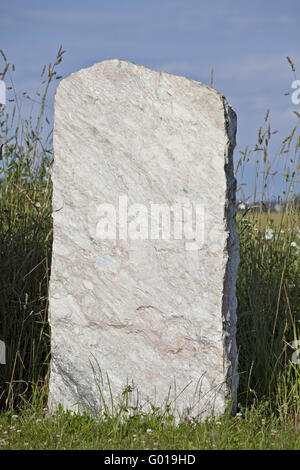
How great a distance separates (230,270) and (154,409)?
2.69 feet

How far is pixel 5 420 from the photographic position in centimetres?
326

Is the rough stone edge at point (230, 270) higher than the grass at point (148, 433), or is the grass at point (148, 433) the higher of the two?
the rough stone edge at point (230, 270)

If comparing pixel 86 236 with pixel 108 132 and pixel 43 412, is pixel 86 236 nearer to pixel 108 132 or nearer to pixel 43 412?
pixel 108 132

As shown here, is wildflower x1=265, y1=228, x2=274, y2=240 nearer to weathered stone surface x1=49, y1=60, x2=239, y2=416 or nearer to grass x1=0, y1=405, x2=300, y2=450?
weathered stone surface x1=49, y1=60, x2=239, y2=416

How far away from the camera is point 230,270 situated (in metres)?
2.97

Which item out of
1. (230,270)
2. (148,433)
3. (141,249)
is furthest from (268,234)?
(148,433)

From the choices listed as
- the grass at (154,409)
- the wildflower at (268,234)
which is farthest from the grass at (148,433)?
the wildflower at (268,234)

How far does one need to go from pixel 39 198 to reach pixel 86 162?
1264 mm

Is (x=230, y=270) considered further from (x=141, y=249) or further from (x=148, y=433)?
(x=148, y=433)

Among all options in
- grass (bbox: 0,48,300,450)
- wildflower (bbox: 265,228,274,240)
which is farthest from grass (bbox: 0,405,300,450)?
wildflower (bbox: 265,228,274,240)

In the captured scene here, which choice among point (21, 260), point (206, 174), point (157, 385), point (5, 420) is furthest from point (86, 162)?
point (5, 420)

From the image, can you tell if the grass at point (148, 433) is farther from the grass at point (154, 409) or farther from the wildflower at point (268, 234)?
the wildflower at point (268, 234)

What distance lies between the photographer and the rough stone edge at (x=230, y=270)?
294 cm

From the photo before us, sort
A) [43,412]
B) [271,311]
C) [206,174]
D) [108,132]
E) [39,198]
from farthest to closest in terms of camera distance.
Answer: [39,198] < [271,311] < [43,412] < [108,132] < [206,174]
